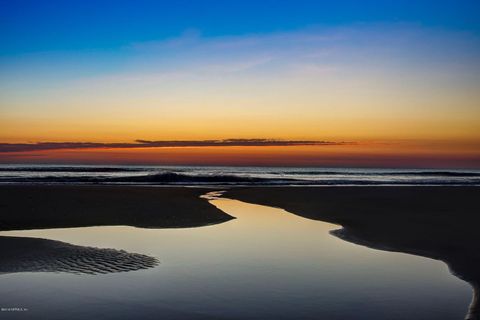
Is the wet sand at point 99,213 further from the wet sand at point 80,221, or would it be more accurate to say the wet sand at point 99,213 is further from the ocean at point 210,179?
the ocean at point 210,179

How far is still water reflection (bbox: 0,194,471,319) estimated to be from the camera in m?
7.31

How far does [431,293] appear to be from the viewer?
336 inches

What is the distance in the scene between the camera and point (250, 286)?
28.8ft

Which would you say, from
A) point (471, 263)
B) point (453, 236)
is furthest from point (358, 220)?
point (471, 263)

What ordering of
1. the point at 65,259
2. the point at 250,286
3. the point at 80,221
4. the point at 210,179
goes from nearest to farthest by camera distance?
the point at 250,286, the point at 65,259, the point at 80,221, the point at 210,179

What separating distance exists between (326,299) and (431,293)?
2.14 metres

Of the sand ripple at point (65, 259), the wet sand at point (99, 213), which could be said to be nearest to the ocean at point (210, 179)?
the wet sand at point (99, 213)

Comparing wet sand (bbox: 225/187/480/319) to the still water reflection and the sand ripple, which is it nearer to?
the still water reflection

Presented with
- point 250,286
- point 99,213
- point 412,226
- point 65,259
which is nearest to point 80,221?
point 99,213

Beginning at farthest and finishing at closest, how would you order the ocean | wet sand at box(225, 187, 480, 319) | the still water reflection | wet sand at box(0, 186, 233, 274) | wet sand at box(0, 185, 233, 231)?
the ocean, wet sand at box(0, 185, 233, 231), wet sand at box(225, 187, 480, 319), wet sand at box(0, 186, 233, 274), the still water reflection

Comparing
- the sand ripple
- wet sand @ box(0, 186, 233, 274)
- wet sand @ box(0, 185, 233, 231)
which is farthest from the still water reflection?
wet sand @ box(0, 185, 233, 231)

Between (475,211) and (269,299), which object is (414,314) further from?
(475,211)

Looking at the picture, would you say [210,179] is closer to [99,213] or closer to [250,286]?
[99,213]

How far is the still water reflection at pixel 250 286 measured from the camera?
7.31 m
